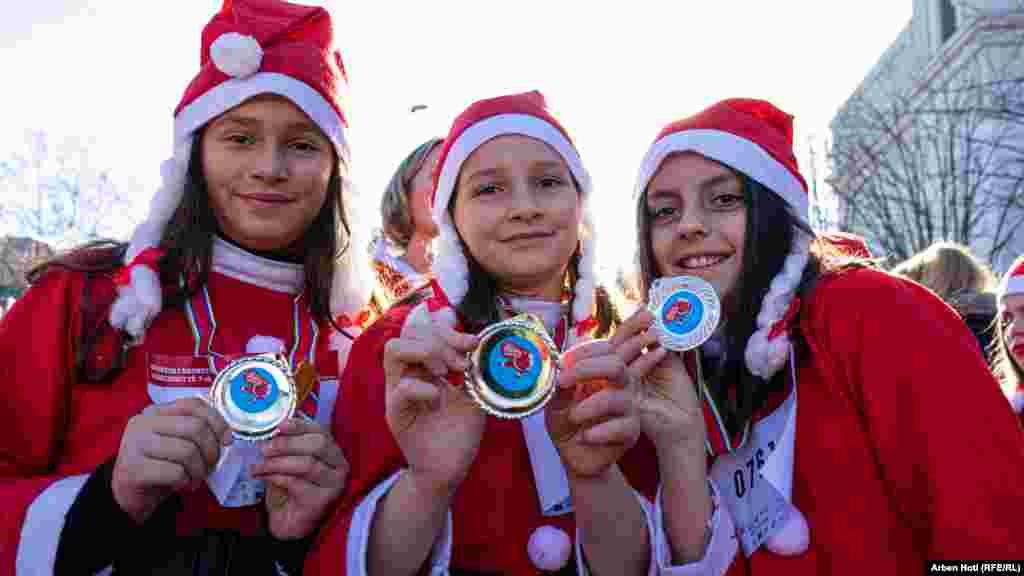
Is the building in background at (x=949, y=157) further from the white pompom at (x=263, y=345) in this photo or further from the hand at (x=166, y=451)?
the hand at (x=166, y=451)

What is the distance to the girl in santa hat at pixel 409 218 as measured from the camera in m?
5.48

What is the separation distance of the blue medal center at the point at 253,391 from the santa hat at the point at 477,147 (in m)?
0.84

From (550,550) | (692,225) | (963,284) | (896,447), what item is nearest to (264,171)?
(692,225)

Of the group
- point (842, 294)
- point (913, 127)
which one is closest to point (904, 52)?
point (913, 127)

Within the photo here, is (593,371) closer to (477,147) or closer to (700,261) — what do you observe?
(700,261)

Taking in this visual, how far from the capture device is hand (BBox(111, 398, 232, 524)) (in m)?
2.33

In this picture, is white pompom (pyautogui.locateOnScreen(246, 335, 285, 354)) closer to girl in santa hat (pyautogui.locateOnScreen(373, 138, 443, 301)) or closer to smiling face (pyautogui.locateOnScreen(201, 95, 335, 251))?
smiling face (pyautogui.locateOnScreen(201, 95, 335, 251))

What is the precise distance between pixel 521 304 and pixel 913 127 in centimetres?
2054

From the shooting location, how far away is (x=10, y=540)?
2428mm

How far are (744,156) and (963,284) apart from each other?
439 centimetres

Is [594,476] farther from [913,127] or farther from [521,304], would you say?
[913,127]

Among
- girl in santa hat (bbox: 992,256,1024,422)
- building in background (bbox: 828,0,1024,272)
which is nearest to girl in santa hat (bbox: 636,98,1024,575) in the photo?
girl in santa hat (bbox: 992,256,1024,422)

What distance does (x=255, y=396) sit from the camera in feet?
8.22

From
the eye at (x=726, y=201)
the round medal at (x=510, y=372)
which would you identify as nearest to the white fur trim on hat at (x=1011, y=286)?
the eye at (x=726, y=201)
